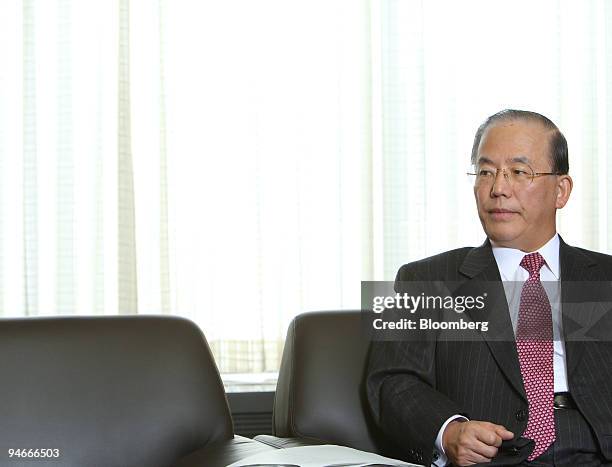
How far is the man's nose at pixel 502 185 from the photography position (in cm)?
201

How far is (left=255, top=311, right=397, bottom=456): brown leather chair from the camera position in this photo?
2154mm

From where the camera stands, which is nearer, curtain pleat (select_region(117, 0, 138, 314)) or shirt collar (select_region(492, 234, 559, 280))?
shirt collar (select_region(492, 234, 559, 280))

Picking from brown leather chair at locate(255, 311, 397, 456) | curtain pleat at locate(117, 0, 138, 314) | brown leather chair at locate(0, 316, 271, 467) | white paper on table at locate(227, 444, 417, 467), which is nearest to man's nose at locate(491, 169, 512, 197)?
brown leather chair at locate(255, 311, 397, 456)

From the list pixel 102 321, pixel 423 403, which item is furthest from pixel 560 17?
pixel 102 321

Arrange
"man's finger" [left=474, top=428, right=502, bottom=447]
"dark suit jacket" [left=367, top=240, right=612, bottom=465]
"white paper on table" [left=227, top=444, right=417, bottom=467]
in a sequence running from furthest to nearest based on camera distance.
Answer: "dark suit jacket" [left=367, top=240, right=612, bottom=465], "man's finger" [left=474, top=428, right=502, bottom=447], "white paper on table" [left=227, top=444, right=417, bottom=467]

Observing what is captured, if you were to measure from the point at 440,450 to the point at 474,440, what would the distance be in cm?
12

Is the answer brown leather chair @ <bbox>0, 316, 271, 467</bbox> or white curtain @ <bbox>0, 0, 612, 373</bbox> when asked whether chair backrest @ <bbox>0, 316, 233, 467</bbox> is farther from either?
white curtain @ <bbox>0, 0, 612, 373</bbox>

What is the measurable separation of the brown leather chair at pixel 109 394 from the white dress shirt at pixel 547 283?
56cm

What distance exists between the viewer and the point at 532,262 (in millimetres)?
2070

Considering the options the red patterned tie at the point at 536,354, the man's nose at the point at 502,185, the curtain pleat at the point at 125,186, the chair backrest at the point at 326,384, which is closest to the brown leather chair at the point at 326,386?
the chair backrest at the point at 326,384

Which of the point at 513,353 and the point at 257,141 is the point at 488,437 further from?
the point at 257,141

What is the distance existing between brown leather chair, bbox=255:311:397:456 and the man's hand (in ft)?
0.93

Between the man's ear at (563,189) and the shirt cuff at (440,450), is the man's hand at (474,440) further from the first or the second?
the man's ear at (563,189)

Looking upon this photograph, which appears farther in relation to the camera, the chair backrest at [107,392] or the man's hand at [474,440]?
the chair backrest at [107,392]
